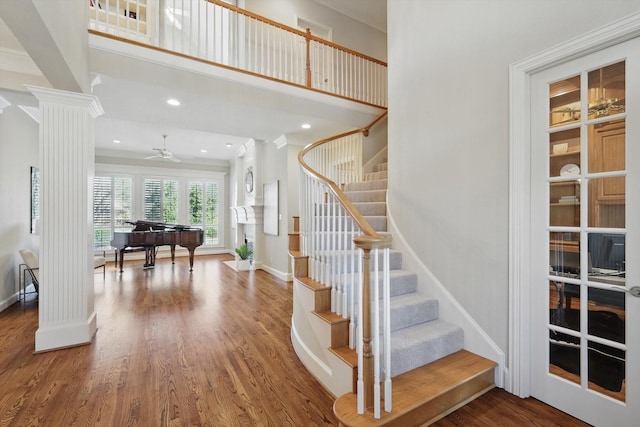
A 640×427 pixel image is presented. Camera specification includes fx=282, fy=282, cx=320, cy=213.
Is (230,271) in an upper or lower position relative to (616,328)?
lower

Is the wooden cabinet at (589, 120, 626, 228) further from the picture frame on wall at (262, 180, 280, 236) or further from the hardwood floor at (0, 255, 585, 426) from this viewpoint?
the picture frame on wall at (262, 180, 280, 236)

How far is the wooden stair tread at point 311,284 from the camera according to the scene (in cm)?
221

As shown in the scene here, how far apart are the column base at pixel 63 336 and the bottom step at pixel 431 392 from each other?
2711 mm

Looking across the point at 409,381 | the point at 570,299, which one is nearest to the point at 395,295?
the point at 409,381

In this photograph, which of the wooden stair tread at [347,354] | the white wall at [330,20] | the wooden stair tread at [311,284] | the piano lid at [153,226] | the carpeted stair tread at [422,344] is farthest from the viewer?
the piano lid at [153,226]

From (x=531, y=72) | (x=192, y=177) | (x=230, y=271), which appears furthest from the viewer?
(x=192, y=177)

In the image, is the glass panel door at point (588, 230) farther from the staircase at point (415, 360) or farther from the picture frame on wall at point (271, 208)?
the picture frame on wall at point (271, 208)

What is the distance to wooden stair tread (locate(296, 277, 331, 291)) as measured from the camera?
87.0 inches

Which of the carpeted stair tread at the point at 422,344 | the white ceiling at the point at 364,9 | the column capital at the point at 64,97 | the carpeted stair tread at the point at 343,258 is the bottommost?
the carpeted stair tread at the point at 422,344

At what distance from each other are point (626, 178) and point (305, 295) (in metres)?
2.19

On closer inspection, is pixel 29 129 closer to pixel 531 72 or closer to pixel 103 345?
pixel 103 345

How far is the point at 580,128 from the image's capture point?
5.73 ft

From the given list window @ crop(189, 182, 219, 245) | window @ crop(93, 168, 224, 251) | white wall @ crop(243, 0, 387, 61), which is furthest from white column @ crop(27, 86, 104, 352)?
window @ crop(189, 182, 219, 245)

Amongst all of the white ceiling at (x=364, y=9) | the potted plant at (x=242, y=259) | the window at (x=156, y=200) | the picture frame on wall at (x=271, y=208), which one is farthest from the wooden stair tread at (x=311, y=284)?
the window at (x=156, y=200)
